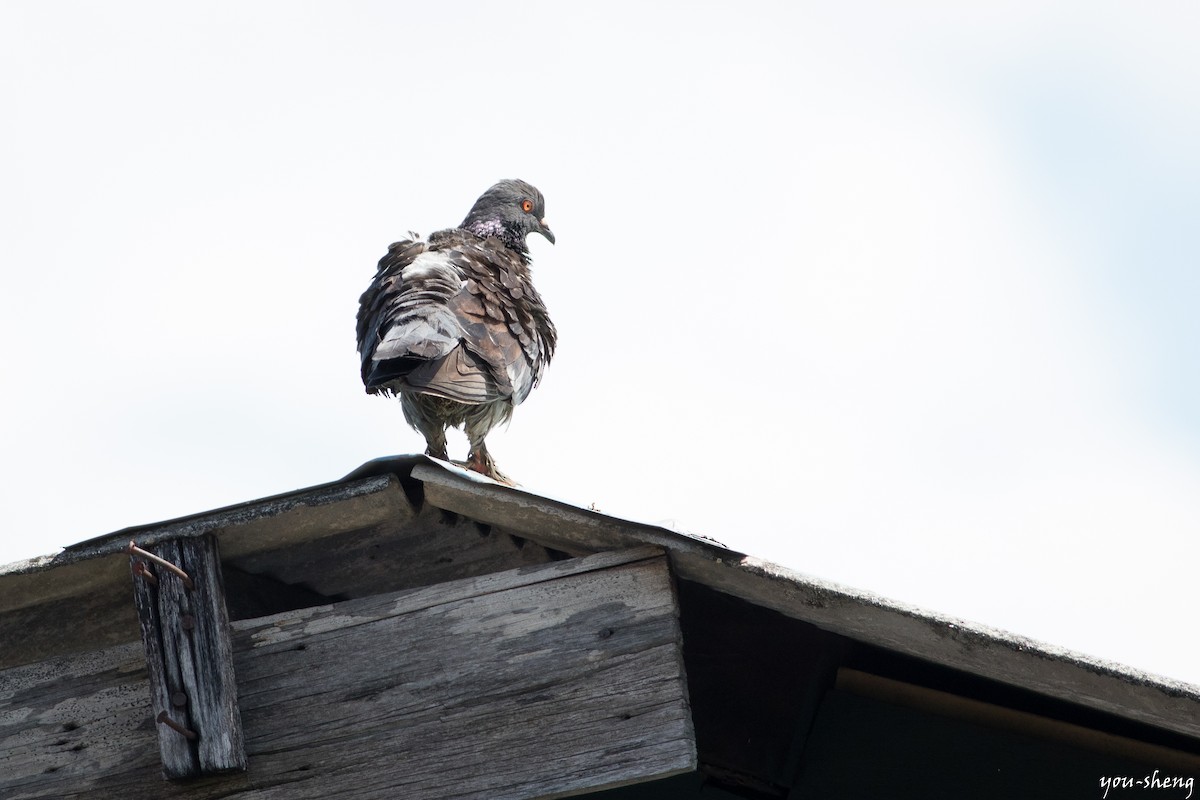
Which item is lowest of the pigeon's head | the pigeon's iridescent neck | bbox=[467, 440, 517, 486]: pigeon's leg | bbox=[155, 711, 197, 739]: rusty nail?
bbox=[155, 711, 197, 739]: rusty nail

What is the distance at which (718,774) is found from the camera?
3.25m

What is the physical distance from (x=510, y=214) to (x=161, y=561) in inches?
210

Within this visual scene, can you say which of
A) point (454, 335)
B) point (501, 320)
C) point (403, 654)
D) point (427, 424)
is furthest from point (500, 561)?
point (427, 424)

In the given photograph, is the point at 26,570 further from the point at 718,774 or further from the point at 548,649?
the point at 718,774

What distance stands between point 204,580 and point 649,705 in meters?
0.90

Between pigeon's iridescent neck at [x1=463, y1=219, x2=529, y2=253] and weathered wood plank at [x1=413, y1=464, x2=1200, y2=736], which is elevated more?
pigeon's iridescent neck at [x1=463, y1=219, x2=529, y2=253]

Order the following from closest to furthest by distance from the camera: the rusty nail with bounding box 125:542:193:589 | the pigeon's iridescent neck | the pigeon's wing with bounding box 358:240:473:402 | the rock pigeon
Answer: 1. the rusty nail with bounding box 125:542:193:589
2. the pigeon's wing with bounding box 358:240:473:402
3. the rock pigeon
4. the pigeon's iridescent neck

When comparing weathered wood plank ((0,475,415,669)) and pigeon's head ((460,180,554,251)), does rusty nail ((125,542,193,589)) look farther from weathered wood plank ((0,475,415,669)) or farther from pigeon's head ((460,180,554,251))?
pigeon's head ((460,180,554,251))

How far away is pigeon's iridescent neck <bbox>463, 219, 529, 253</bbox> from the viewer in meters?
7.55

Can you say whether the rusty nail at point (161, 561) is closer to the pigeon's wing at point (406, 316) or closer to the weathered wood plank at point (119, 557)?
the weathered wood plank at point (119, 557)

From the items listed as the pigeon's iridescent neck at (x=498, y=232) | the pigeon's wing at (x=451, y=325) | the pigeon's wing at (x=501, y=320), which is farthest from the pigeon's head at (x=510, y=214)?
the pigeon's wing at (x=501, y=320)

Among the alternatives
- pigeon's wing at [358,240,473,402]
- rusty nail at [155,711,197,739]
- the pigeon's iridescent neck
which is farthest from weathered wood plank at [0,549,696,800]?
the pigeon's iridescent neck

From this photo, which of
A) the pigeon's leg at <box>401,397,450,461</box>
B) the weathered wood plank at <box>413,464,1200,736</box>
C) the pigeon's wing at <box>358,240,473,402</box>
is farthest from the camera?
the pigeon's leg at <box>401,397,450,461</box>

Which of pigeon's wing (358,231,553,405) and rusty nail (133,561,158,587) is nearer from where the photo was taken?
rusty nail (133,561,158,587)
